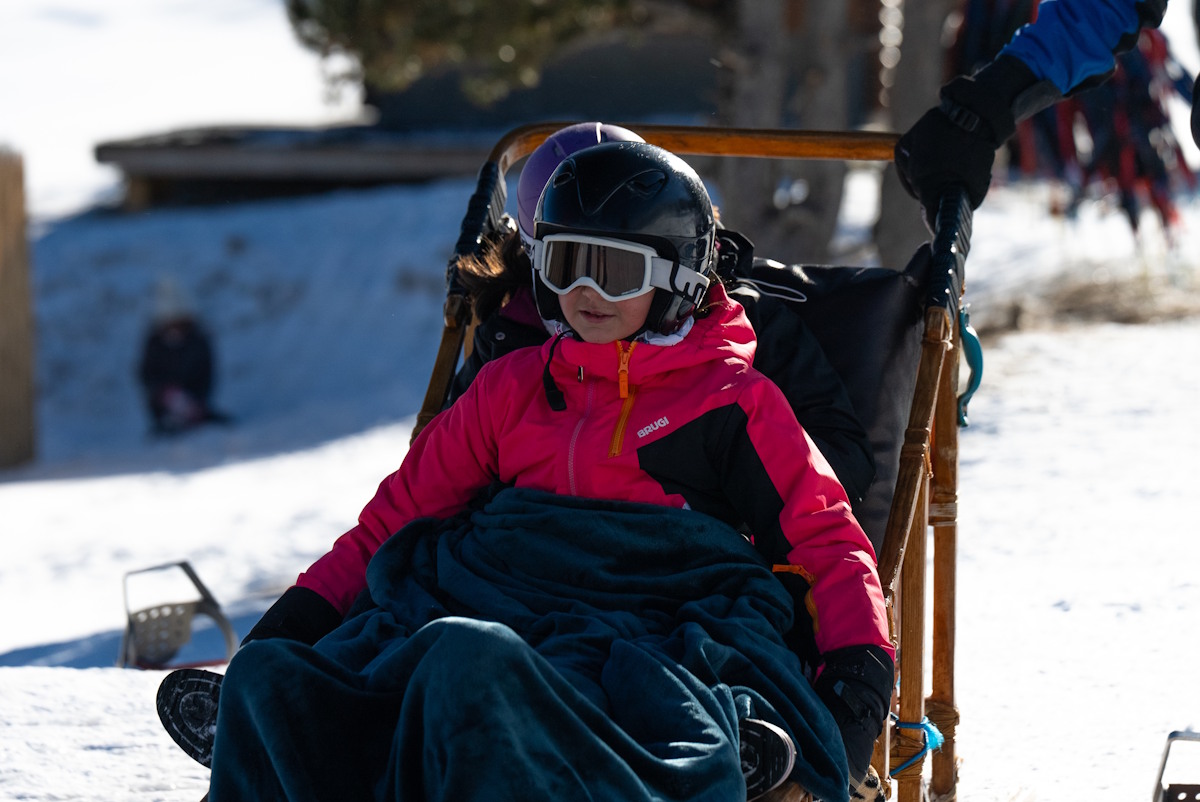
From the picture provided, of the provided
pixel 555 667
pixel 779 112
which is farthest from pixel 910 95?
pixel 555 667

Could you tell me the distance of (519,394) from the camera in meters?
2.51

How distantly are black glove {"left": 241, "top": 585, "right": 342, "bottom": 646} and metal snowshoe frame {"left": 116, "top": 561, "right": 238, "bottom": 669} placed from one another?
199cm

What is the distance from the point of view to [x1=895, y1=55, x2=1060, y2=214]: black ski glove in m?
3.06

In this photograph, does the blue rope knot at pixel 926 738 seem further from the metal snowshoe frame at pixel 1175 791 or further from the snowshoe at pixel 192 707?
the snowshoe at pixel 192 707

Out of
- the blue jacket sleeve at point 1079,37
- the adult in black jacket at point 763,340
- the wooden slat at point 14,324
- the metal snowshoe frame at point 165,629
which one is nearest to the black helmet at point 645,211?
the adult in black jacket at point 763,340

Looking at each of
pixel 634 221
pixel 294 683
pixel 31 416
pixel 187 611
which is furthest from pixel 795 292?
pixel 31 416

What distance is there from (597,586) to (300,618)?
55 centimetres

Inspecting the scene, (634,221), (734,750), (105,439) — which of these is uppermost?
(634,221)

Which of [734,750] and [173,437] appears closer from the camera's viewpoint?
[734,750]

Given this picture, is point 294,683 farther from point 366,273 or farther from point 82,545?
point 366,273

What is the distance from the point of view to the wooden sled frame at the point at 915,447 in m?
2.67

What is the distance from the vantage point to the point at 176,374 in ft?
35.7

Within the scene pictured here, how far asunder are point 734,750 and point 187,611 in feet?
9.81

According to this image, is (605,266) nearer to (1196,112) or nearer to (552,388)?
(552,388)
